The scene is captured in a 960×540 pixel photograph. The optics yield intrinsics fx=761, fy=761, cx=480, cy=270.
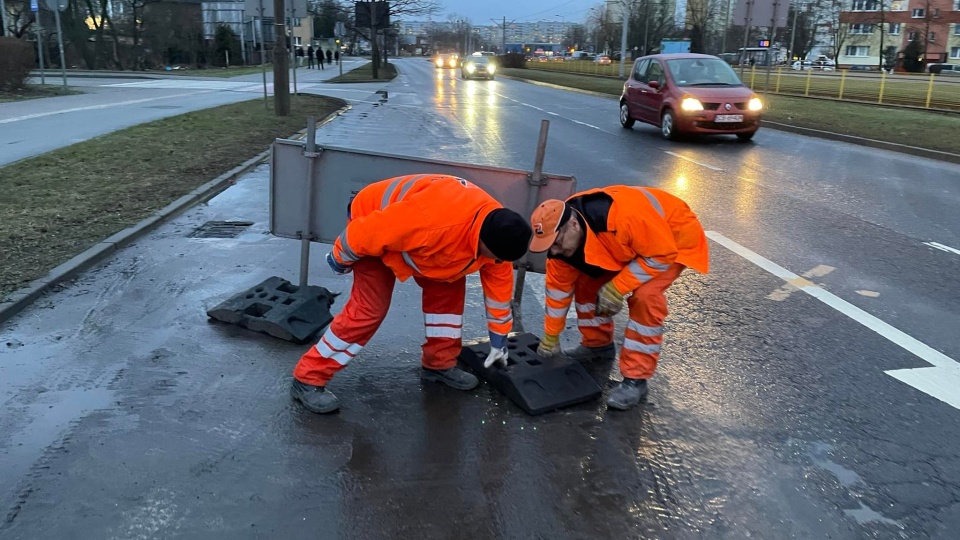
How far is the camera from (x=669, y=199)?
3.88 meters

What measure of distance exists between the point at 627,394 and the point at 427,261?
129 cm

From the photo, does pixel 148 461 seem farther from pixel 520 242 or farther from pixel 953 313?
pixel 953 313

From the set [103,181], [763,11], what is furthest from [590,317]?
[763,11]

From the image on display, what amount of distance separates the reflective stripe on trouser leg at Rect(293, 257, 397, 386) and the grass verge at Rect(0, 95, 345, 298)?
2847 millimetres

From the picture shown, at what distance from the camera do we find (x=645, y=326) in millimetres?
3912

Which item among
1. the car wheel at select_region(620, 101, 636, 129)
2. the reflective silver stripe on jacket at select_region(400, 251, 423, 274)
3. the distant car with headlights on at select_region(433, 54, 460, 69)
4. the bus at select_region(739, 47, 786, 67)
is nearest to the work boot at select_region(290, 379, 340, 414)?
the reflective silver stripe on jacket at select_region(400, 251, 423, 274)

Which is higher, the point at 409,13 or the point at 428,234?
the point at 409,13

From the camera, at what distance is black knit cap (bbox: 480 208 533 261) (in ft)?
10.9

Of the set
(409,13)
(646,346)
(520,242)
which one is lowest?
(646,346)

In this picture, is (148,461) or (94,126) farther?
(94,126)

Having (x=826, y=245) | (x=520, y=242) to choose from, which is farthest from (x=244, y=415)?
(x=826, y=245)

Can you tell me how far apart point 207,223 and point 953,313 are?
6709 millimetres

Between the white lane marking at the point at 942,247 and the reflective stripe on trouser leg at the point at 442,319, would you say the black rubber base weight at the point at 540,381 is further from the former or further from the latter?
the white lane marking at the point at 942,247

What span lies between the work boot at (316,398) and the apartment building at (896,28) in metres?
83.8
